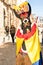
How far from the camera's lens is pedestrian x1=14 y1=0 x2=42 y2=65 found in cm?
512

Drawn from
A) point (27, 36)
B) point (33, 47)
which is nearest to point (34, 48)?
point (33, 47)

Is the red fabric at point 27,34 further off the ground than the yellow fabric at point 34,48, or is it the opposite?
the red fabric at point 27,34

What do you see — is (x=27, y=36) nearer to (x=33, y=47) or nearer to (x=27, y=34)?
(x=27, y=34)

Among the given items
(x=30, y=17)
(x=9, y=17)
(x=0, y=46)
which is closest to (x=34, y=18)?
(x=30, y=17)

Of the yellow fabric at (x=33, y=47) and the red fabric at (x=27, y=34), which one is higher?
the red fabric at (x=27, y=34)

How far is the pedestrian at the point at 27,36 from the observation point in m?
5.12

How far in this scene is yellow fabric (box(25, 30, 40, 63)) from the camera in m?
5.11

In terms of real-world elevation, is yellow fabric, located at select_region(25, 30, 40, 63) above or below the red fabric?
below

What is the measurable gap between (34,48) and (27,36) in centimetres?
24

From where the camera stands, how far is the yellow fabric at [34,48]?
16.8 feet

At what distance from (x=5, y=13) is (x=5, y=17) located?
9.1 inches

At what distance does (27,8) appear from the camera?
5109mm

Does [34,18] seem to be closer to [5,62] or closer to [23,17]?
[23,17]

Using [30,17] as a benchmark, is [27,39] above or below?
below
